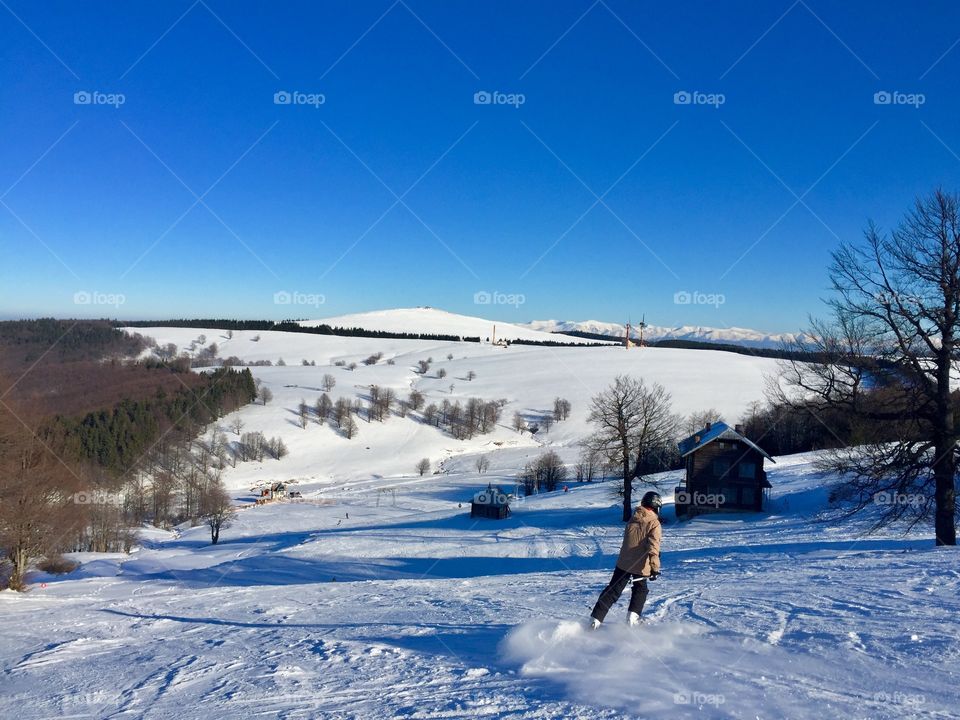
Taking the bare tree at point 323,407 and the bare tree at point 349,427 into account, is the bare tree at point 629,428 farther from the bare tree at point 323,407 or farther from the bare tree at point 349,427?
the bare tree at point 323,407

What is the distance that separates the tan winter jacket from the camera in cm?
779

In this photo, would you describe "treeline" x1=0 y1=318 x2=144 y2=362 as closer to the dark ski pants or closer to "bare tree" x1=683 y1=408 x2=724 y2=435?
the dark ski pants

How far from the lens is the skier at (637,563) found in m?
7.79

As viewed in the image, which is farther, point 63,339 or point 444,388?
point 444,388

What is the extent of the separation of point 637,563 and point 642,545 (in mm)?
232

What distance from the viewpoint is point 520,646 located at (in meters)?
7.18

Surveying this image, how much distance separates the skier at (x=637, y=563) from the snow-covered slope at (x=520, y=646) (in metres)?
0.31

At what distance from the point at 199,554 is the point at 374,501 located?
2490 cm

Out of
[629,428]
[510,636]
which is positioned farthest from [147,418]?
[510,636]

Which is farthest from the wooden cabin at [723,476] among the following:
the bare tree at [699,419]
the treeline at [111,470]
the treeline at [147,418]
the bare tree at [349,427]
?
the bare tree at [349,427]

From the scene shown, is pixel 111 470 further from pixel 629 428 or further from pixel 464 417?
pixel 629 428

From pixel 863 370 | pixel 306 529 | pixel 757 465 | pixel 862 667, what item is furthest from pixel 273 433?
pixel 862 667

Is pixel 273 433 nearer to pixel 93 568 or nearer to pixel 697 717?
pixel 93 568

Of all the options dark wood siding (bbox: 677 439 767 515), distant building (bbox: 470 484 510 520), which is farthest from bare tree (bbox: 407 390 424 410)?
dark wood siding (bbox: 677 439 767 515)
